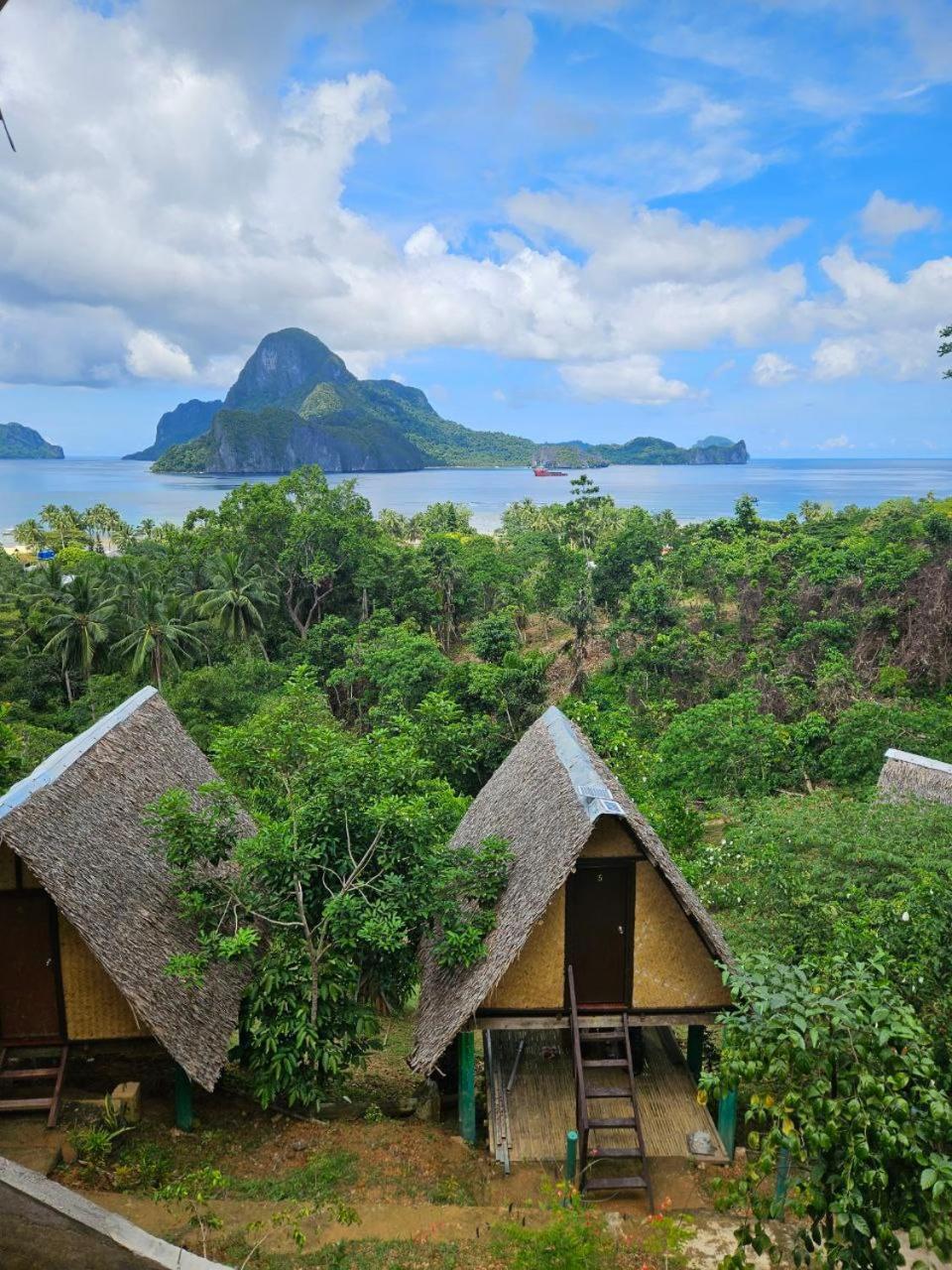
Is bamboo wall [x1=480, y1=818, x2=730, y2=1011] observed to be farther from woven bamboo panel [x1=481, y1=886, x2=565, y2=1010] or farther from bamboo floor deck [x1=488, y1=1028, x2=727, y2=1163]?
bamboo floor deck [x1=488, y1=1028, x2=727, y2=1163]

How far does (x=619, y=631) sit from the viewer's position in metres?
31.3

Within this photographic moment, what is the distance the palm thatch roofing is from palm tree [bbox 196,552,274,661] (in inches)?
952

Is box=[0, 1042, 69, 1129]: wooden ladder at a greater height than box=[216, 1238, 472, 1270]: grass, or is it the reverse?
box=[0, 1042, 69, 1129]: wooden ladder

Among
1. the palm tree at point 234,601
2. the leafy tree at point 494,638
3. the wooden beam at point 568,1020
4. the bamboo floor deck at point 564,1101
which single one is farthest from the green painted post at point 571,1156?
the palm tree at point 234,601

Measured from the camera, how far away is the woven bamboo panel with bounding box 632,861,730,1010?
9117 millimetres

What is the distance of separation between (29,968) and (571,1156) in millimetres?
5901

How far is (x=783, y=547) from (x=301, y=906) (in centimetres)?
3197

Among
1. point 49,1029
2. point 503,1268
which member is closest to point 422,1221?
point 503,1268

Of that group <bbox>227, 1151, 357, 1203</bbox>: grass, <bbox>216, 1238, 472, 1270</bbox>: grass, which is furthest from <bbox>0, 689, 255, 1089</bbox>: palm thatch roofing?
<bbox>216, 1238, 472, 1270</bbox>: grass

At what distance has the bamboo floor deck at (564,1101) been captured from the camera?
881 centimetres

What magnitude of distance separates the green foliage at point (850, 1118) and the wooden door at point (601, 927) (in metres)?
3.44

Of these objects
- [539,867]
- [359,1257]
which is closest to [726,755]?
[539,867]

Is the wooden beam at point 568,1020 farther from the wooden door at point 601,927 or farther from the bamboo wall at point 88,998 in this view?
the bamboo wall at point 88,998

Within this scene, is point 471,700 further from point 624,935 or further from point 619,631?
point 624,935
